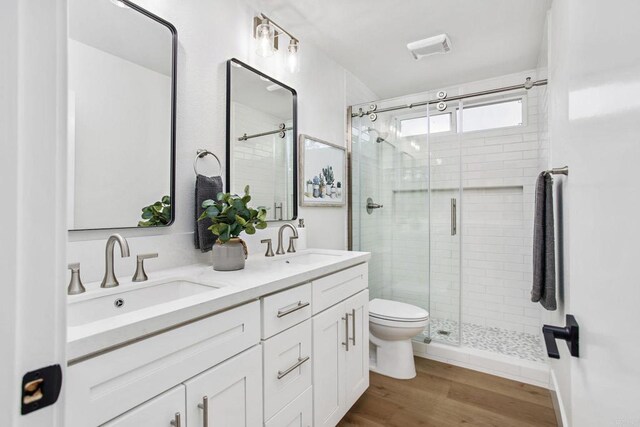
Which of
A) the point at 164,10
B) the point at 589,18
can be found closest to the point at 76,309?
the point at 164,10

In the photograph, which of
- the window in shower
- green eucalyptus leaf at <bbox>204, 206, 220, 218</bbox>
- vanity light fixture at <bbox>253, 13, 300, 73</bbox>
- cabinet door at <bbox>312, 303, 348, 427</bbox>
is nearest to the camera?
green eucalyptus leaf at <bbox>204, 206, 220, 218</bbox>

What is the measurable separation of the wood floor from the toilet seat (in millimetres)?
421

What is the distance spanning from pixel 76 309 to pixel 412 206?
2387 mm

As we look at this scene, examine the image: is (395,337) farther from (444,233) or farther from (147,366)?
(147,366)

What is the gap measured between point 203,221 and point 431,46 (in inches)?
83.5

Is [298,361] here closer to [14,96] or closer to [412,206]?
[14,96]

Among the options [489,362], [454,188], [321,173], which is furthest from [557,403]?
[321,173]

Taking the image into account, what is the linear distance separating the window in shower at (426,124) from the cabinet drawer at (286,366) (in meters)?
1.95

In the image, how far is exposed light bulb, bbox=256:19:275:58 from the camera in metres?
1.84

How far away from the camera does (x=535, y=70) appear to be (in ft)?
9.29

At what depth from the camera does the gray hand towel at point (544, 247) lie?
1.51m

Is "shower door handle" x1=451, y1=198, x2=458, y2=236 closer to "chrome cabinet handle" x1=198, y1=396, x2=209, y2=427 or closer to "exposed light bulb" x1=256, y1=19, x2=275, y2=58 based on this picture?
"exposed light bulb" x1=256, y1=19, x2=275, y2=58

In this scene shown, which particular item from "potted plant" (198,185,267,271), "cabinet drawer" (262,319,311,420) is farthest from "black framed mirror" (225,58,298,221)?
"cabinet drawer" (262,319,311,420)

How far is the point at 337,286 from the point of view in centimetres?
166
